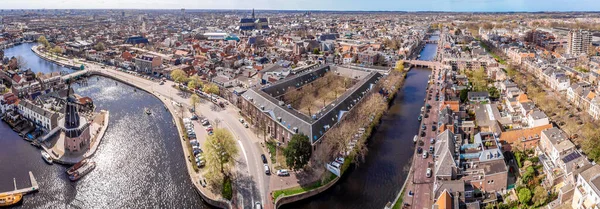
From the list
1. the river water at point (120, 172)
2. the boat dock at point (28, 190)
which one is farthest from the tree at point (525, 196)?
the boat dock at point (28, 190)

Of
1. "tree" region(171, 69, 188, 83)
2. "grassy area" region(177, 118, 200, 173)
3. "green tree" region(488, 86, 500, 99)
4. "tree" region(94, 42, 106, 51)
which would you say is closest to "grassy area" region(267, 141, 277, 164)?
"grassy area" region(177, 118, 200, 173)

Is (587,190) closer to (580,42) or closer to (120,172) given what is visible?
(120,172)

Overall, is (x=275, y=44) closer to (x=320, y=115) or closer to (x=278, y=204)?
(x=320, y=115)

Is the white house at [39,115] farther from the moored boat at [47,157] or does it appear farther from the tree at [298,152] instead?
the tree at [298,152]

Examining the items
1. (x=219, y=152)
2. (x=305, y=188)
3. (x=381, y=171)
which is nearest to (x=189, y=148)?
(x=219, y=152)

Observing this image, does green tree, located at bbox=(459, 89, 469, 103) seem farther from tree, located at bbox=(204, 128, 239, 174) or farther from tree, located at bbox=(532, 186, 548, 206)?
tree, located at bbox=(204, 128, 239, 174)

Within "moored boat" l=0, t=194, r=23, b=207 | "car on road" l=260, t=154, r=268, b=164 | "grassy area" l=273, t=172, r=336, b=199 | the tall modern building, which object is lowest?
"moored boat" l=0, t=194, r=23, b=207
